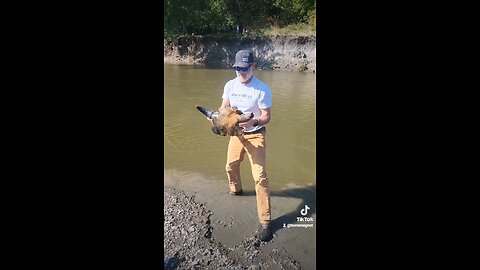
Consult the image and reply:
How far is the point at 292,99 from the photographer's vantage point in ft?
30.3

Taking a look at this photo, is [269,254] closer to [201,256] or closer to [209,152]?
[201,256]

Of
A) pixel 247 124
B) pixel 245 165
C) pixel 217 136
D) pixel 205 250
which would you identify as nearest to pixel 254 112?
pixel 247 124

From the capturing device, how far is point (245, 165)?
20.0 ft

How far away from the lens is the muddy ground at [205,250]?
406cm

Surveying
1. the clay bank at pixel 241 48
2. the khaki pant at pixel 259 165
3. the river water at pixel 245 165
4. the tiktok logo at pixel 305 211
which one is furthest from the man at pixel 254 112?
the clay bank at pixel 241 48

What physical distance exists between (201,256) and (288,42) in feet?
26.3

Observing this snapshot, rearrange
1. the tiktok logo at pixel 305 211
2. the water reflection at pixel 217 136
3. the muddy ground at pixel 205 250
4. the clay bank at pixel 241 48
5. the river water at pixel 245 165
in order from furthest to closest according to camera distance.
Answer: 1. the clay bank at pixel 241 48
2. the water reflection at pixel 217 136
3. the tiktok logo at pixel 305 211
4. the river water at pixel 245 165
5. the muddy ground at pixel 205 250

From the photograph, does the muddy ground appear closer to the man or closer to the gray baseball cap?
the man

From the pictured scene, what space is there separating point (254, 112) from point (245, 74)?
45 cm

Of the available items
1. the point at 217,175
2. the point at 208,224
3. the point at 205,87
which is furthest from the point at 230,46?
the point at 208,224

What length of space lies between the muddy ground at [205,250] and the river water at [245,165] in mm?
98

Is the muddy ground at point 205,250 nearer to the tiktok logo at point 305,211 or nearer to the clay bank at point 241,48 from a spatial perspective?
the tiktok logo at point 305,211

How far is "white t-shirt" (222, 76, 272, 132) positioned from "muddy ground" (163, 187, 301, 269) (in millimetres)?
1386

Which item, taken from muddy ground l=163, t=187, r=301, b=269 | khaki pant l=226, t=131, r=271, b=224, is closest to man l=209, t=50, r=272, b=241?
khaki pant l=226, t=131, r=271, b=224
